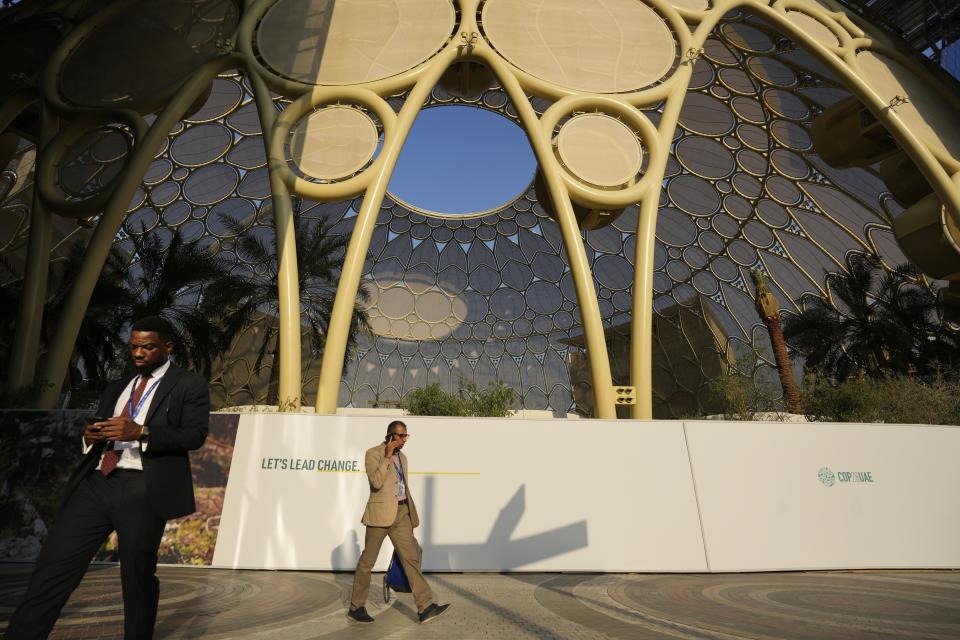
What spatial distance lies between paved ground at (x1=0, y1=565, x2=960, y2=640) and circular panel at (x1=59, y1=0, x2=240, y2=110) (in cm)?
1423

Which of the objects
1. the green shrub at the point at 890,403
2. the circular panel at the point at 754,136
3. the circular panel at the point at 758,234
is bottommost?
the green shrub at the point at 890,403

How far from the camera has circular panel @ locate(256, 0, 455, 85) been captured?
14898 mm

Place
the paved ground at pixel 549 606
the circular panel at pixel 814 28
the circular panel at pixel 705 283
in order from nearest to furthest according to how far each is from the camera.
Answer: the paved ground at pixel 549 606
the circular panel at pixel 814 28
the circular panel at pixel 705 283

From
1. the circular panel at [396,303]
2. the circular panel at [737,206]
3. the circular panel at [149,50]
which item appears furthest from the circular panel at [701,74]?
the circular panel at [396,303]

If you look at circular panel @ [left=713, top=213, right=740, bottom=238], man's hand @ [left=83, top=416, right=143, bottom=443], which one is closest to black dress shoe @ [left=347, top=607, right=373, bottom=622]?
man's hand @ [left=83, top=416, right=143, bottom=443]

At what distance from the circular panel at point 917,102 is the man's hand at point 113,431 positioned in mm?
21167

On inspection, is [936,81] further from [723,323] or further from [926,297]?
[723,323]

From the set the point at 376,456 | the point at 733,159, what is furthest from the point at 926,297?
the point at 376,456

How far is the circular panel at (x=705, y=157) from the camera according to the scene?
31109 millimetres

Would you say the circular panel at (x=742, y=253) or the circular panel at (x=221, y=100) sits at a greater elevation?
the circular panel at (x=221, y=100)

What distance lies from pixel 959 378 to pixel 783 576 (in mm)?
23541

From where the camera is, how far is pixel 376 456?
4.74m

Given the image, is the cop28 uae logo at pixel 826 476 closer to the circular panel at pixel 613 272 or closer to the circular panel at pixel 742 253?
the circular panel at pixel 742 253

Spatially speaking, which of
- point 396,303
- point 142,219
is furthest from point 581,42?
point 396,303
